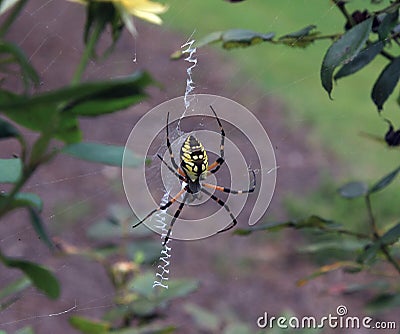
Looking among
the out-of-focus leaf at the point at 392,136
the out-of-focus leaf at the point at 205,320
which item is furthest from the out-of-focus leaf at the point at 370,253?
the out-of-focus leaf at the point at 205,320

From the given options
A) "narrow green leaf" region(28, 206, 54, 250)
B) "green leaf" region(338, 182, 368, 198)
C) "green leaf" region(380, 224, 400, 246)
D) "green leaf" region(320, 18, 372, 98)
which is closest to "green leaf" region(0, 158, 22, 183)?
"narrow green leaf" region(28, 206, 54, 250)

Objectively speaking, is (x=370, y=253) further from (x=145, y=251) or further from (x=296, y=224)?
(x=145, y=251)

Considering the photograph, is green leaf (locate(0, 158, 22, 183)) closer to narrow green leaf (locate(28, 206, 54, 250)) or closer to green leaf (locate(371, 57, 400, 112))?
narrow green leaf (locate(28, 206, 54, 250))

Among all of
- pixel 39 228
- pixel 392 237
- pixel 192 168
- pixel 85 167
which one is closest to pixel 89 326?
pixel 192 168

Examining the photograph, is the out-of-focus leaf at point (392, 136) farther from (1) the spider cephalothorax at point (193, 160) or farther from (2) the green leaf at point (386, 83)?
(1) the spider cephalothorax at point (193, 160)

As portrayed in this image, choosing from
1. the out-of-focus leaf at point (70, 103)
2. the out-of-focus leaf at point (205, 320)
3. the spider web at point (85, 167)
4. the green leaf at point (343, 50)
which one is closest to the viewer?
the out-of-focus leaf at point (70, 103)
